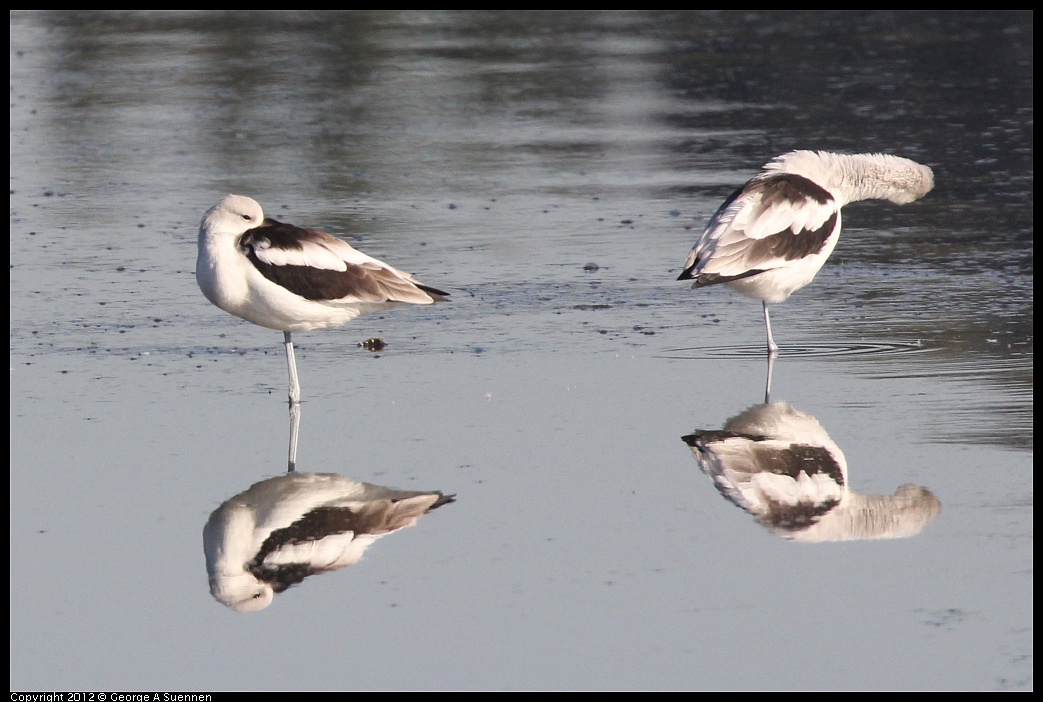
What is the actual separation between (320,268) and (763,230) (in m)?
2.52

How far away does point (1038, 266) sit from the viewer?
11500 millimetres

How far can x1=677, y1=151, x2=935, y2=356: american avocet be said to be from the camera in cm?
949

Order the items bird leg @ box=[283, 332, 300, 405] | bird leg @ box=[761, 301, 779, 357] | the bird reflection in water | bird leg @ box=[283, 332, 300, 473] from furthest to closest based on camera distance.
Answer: bird leg @ box=[761, 301, 779, 357] → bird leg @ box=[283, 332, 300, 405] → bird leg @ box=[283, 332, 300, 473] → the bird reflection in water

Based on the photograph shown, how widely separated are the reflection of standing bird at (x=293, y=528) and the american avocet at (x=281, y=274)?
151cm

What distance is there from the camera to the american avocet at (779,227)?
9.49 m

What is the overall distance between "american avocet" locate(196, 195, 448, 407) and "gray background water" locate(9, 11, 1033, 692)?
16.5 inches

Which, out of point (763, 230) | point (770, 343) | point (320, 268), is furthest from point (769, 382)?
point (320, 268)

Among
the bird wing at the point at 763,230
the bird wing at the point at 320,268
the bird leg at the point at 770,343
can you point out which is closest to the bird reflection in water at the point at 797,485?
the bird leg at the point at 770,343

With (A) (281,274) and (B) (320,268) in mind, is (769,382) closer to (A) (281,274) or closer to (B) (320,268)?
(B) (320,268)

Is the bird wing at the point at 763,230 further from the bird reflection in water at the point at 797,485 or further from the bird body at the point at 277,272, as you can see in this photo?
the bird body at the point at 277,272

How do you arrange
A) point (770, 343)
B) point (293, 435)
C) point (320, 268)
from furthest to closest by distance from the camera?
point (770, 343)
point (320, 268)
point (293, 435)

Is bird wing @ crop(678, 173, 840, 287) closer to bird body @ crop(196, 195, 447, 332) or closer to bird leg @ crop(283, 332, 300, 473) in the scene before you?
bird body @ crop(196, 195, 447, 332)

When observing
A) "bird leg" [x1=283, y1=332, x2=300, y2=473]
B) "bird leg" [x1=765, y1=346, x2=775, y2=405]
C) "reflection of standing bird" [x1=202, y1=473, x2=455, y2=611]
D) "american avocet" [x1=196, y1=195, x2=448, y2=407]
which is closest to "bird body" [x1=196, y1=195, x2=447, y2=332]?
"american avocet" [x1=196, y1=195, x2=448, y2=407]

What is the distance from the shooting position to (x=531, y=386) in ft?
29.0
